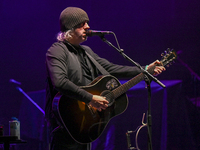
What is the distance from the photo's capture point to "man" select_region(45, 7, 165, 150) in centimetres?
233

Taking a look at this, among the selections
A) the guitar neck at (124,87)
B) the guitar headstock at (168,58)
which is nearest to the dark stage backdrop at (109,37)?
the guitar headstock at (168,58)

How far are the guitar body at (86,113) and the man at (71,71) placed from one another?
8cm

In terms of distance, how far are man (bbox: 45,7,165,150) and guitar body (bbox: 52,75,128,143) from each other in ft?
0.25

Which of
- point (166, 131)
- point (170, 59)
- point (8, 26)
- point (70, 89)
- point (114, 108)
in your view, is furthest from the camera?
point (8, 26)

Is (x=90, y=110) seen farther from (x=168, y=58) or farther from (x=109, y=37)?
(x=109, y=37)

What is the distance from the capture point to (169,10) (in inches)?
181

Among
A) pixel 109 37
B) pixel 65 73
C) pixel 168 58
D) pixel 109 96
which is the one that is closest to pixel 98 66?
pixel 109 96

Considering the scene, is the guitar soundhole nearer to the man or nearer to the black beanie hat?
the man

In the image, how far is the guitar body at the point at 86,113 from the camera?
2.36 meters

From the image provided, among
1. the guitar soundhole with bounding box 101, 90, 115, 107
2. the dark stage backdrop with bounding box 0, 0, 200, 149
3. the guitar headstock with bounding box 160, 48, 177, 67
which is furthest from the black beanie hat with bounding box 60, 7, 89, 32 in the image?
the dark stage backdrop with bounding box 0, 0, 200, 149

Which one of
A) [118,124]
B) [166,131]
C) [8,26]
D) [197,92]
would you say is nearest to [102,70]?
[118,124]

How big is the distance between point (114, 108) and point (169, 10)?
105 inches

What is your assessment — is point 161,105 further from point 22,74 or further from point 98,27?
point 22,74

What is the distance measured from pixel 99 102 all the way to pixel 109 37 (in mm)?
2466
